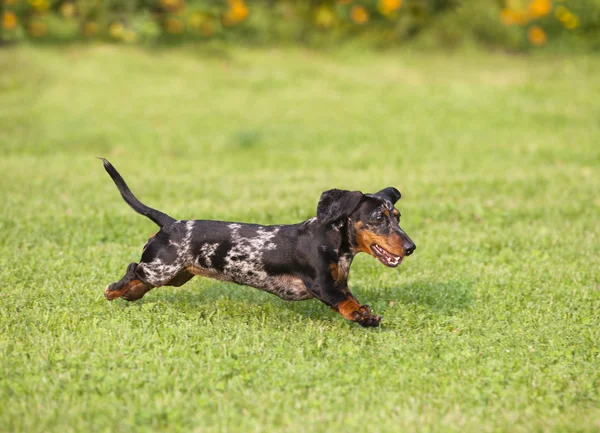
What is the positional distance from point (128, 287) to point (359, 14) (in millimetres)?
18125

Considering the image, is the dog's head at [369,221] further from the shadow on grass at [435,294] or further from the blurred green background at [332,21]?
the blurred green background at [332,21]

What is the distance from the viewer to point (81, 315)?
251 inches

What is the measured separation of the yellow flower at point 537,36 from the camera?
22.2 m

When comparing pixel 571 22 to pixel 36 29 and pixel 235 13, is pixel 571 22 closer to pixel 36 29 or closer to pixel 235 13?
pixel 235 13

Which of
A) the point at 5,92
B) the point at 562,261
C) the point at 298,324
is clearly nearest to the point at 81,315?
the point at 298,324

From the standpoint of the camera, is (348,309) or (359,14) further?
(359,14)

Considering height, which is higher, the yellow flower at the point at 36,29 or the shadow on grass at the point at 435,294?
the yellow flower at the point at 36,29

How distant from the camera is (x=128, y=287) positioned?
6.39m

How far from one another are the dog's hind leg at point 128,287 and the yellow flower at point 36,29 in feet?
56.4

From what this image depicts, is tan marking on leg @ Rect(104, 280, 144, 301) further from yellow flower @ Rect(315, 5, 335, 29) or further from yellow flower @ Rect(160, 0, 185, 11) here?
yellow flower @ Rect(315, 5, 335, 29)

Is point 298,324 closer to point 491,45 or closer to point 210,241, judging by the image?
point 210,241

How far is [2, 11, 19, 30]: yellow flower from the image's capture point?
69.6ft

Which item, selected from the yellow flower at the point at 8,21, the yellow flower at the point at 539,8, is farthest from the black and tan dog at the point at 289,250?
the yellow flower at the point at 539,8

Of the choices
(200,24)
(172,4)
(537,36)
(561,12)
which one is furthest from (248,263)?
(561,12)
